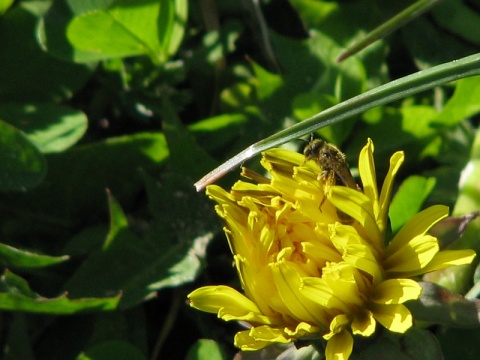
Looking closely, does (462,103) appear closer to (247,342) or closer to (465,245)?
(465,245)

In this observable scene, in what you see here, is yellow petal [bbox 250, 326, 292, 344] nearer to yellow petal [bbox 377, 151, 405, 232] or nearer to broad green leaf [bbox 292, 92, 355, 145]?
yellow petal [bbox 377, 151, 405, 232]

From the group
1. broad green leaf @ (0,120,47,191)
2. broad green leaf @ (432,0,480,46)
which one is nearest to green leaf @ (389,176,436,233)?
broad green leaf @ (432,0,480,46)

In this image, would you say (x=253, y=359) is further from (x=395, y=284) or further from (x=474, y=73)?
(x=474, y=73)

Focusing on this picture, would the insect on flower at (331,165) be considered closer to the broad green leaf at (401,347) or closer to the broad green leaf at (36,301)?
the broad green leaf at (401,347)

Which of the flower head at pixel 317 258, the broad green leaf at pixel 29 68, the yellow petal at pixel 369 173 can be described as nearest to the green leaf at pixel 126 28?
the broad green leaf at pixel 29 68

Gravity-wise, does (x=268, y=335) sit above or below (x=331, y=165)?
below

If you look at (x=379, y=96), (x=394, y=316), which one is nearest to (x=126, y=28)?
(x=379, y=96)

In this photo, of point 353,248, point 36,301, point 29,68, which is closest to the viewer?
point 353,248

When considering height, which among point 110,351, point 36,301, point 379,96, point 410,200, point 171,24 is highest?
point 379,96
